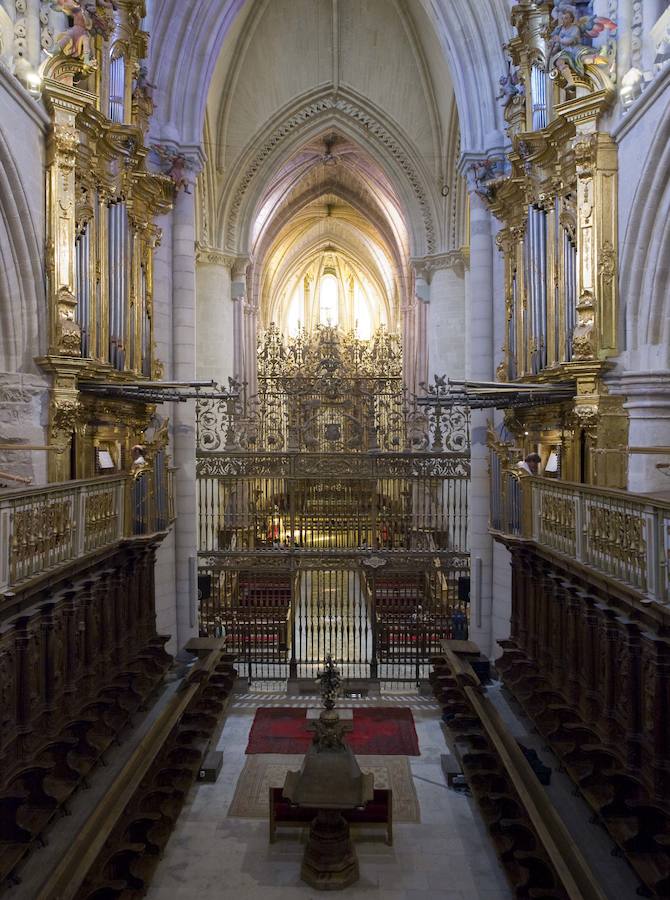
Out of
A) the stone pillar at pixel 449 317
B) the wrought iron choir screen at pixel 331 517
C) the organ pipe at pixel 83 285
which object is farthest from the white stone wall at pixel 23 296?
the stone pillar at pixel 449 317

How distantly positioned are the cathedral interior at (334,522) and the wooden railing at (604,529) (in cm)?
5

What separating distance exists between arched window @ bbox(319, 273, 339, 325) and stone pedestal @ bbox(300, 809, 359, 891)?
4050 centimetres

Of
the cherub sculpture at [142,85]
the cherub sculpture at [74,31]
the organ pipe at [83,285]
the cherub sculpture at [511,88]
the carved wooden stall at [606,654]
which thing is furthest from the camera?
the cherub sculpture at [142,85]

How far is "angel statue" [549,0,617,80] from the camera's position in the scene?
33.3ft

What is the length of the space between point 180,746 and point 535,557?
19.3 ft

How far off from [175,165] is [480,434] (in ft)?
27.1

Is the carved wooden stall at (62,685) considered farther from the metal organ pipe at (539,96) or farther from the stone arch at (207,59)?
the metal organ pipe at (539,96)

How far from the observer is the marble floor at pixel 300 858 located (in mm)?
7426

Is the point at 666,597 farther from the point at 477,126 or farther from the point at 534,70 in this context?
the point at 477,126

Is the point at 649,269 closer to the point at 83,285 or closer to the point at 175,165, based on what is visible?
the point at 83,285

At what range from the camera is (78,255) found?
11.1 meters

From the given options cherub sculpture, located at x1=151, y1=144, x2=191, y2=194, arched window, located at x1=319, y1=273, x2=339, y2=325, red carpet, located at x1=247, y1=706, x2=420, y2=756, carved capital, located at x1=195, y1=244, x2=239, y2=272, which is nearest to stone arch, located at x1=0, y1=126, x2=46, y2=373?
cherub sculpture, located at x1=151, y1=144, x2=191, y2=194

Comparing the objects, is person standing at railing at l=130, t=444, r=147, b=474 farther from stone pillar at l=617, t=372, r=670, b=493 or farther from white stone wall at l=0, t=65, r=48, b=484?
stone pillar at l=617, t=372, r=670, b=493

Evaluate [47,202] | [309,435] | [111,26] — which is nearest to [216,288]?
[309,435]
